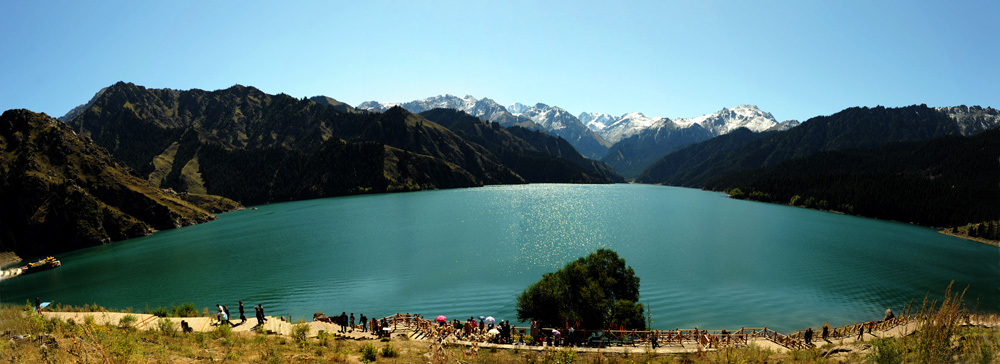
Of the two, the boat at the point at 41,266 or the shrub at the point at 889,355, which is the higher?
the shrub at the point at 889,355

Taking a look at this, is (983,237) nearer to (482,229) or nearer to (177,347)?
(482,229)

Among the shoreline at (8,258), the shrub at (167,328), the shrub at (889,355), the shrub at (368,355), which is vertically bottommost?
the shoreline at (8,258)

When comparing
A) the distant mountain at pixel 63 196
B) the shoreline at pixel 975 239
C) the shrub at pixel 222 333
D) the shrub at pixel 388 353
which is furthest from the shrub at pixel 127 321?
the shoreline at pixel 975 239

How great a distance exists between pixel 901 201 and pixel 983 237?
50.1 metres

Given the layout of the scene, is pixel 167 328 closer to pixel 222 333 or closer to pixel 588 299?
pixel 222 333

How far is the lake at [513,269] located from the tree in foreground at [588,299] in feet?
28.0

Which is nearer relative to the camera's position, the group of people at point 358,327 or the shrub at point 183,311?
the group of people at point 358,327

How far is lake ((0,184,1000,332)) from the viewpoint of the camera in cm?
5603

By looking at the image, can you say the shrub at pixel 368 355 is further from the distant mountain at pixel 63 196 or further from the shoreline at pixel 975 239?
the shoreline at pixel 975 239

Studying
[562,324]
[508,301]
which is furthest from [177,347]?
[508,301]

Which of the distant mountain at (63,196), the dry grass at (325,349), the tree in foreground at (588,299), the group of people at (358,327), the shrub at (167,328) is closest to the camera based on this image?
the dry grass at (325,349)

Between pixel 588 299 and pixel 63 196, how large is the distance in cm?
17210

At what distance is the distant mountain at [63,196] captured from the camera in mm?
115938

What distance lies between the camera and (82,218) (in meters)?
124
